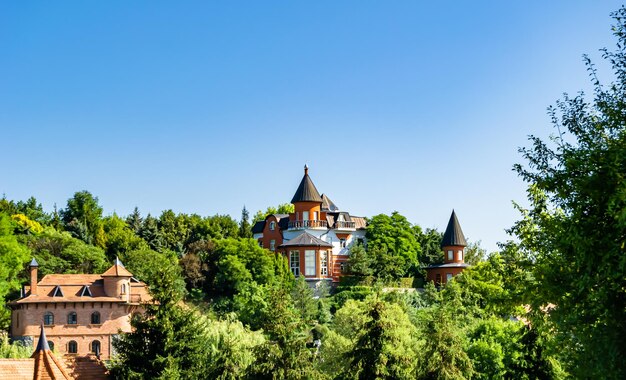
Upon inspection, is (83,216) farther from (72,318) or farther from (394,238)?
(394,238)

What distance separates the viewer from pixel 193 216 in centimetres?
8912

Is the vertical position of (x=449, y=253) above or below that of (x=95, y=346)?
above

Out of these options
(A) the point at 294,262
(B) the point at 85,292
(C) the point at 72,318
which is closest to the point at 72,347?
(C) the point at 72,318

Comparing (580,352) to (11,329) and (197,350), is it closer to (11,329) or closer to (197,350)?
(197,350)

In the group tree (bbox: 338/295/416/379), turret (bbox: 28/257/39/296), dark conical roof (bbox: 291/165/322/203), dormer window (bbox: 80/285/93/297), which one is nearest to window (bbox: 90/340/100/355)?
dormer window (bbox: 80/285/93/297)

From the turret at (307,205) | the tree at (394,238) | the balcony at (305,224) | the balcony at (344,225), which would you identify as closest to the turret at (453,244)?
the tree at (394,238)

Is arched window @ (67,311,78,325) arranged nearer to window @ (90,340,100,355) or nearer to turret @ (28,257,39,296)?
window @ (90,340,100,355)

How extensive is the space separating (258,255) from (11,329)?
18.2 m

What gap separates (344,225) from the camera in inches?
2879

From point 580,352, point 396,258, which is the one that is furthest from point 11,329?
point 580,352

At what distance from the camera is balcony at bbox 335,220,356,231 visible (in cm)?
7266

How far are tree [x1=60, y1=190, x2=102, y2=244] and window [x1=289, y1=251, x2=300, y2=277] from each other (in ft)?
63.6

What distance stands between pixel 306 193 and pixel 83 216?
2443cm

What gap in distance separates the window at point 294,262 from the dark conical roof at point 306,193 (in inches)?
190
